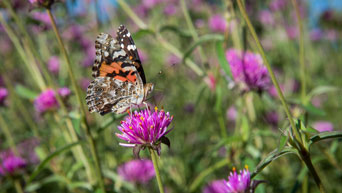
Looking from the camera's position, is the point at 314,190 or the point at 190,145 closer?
the point at 314,190

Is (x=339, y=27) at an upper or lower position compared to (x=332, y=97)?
upper

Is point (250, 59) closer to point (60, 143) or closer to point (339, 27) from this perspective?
point (60, 143)

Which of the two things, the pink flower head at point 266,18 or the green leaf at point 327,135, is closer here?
the green leaf at point 327,135

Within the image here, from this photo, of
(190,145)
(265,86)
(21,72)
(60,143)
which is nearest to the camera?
(265,86)

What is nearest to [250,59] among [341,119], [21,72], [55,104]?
[55,104]

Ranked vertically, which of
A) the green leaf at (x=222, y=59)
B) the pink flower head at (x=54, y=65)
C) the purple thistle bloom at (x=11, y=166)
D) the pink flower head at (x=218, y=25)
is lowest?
the purple thistle bloom at (x=11, y=166)

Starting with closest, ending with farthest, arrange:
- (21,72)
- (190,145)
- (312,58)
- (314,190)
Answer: (314,190)
(190,145)
(312,58)
(21,72)

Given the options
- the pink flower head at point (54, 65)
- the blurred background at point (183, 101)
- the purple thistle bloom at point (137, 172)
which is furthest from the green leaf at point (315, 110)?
the pink flower head at point (54, 65)

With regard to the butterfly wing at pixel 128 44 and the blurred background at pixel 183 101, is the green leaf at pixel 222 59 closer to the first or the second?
the blurred background at pixel 183 101
